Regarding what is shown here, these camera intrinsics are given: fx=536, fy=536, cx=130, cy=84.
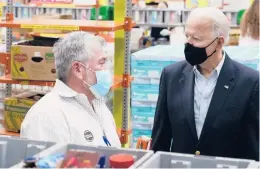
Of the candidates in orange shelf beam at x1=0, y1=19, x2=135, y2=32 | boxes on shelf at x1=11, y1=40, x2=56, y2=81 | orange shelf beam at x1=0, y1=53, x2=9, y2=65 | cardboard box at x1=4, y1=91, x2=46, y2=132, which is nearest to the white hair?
orange shelf beam at x1=0, y1=19, x2=135, y2=32

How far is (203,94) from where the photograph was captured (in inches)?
137

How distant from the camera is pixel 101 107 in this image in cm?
363

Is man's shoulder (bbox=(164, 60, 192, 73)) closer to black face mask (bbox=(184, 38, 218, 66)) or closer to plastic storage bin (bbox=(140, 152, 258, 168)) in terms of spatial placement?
black face mask (bbox=(184, 38, 218, 66))

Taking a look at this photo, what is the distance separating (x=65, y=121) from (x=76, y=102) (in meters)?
0.20

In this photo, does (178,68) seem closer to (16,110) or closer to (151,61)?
(151,61)

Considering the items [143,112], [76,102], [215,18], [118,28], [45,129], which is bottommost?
[143,112]

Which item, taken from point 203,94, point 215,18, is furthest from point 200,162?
point 215,18

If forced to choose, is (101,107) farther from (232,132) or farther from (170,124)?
(232,132)

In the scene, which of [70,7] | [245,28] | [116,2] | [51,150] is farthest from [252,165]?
[70,7]

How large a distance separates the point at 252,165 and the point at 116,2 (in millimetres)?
3158

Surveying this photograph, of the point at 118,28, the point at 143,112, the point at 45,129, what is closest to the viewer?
the point at 45,129

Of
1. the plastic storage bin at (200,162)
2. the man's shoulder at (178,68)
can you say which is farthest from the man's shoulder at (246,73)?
the plastic storage bin at (200,162)

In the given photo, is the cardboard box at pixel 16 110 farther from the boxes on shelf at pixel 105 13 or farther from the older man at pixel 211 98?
the boxes on shelf at pixel 105 13

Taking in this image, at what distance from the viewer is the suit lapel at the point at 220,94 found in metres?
3.40
